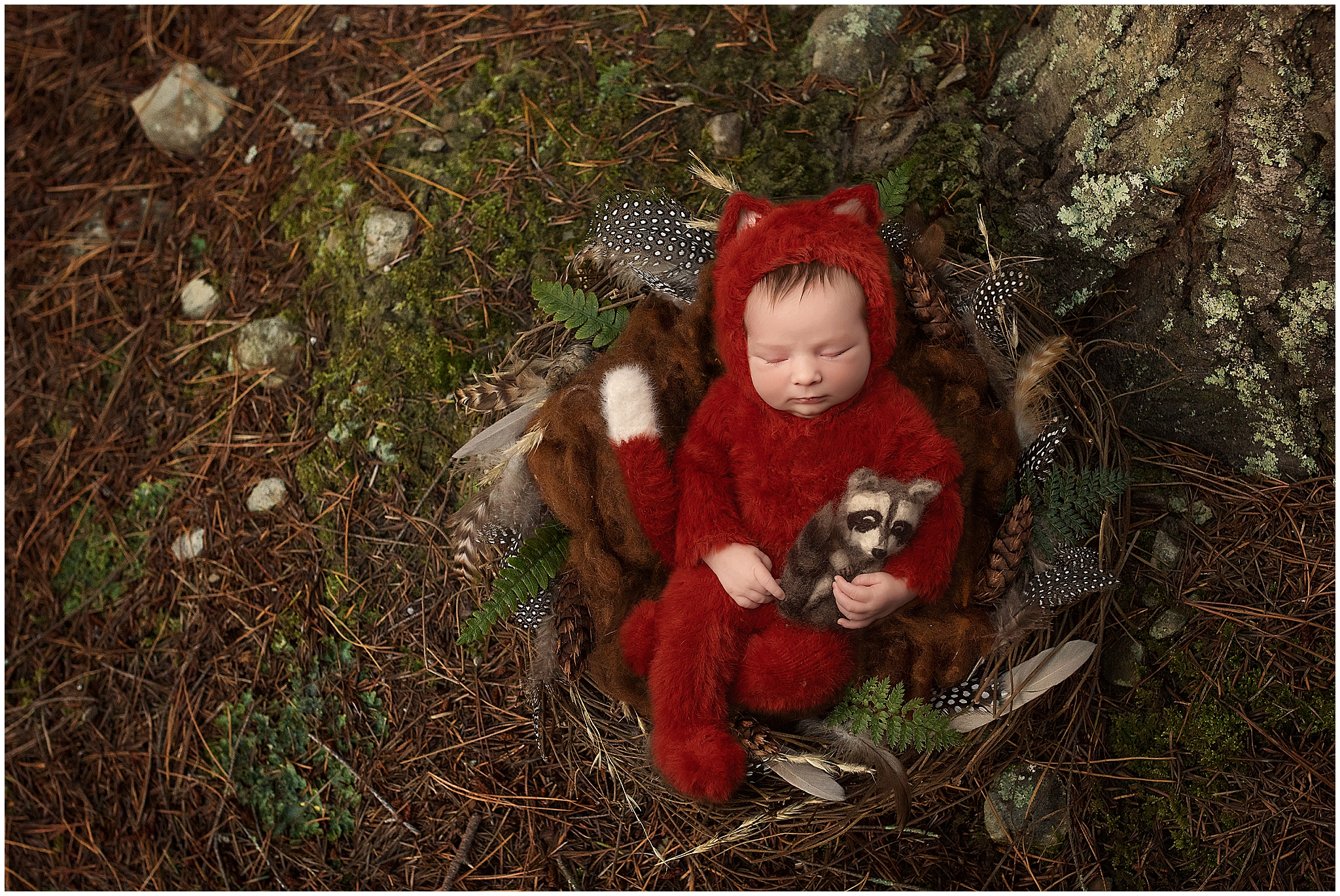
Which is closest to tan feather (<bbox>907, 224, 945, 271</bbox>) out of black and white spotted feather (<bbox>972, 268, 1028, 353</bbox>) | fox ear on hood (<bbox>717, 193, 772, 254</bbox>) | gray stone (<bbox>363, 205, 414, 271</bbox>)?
black and white spotted feather (<bbox>972, 268, 1028, 353</bbox>)

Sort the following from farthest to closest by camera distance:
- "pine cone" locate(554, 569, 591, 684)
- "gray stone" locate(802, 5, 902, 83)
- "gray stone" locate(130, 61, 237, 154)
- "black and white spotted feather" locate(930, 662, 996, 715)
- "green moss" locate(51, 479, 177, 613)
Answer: "gray stone" locate(130, 61, 237, 154) < "green moss" locate(51, 479, 177, 613) < "gray stone" locate(802, 5, 902, 83) < "pine cone" locate(554, 569, 591, 684) < "black and white spotted feather" locate(930, 662, 996, 715)

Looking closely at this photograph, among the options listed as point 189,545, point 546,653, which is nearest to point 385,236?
point 189,545

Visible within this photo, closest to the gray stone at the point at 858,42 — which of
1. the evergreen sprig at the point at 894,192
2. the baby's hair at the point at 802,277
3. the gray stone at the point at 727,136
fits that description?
the gray stone at the point at 727,136

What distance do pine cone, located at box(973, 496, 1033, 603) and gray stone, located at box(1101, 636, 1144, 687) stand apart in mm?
464

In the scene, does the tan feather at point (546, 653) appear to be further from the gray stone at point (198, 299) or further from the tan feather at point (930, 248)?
the gray stone at point (198, 299)

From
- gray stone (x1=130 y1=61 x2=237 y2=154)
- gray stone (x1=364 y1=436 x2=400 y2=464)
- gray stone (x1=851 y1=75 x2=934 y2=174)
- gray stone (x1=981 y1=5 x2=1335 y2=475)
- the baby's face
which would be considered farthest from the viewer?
gray stone (x1=130 y1=61 x2=237 y2=154)

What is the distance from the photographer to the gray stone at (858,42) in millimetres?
2840

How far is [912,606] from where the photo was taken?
2355 millimetres

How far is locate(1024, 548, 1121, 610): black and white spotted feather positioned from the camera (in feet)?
7.22

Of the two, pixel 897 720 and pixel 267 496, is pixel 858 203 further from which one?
pixel 267 496

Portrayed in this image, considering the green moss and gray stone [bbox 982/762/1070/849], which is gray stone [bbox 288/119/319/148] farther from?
gray stone [bbox 982/762/1070/849]

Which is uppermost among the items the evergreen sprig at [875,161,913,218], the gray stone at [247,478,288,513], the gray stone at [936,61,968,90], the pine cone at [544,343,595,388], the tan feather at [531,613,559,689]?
the gray stone at [936,61,968,90]

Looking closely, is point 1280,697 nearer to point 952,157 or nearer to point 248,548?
point 952,157

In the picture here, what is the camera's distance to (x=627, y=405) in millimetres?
2354
